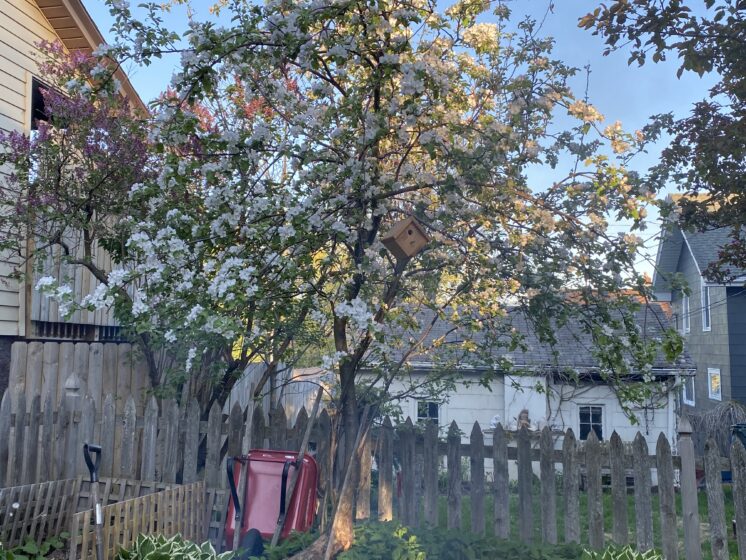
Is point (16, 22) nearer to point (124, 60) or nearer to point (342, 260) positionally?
point (124, 60)

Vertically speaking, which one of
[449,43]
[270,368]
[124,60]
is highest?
[449,43]

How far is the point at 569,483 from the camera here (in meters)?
5.79

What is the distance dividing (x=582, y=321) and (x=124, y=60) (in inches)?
144

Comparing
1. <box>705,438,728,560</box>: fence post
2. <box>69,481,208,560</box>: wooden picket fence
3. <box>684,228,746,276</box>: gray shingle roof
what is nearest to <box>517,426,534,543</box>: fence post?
<box>705,438,728,560</box>: fence post

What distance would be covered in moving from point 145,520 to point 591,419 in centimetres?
1078

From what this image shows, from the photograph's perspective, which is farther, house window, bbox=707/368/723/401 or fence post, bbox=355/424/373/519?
house window, bbox=707/368/723/401

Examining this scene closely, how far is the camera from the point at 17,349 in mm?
6781

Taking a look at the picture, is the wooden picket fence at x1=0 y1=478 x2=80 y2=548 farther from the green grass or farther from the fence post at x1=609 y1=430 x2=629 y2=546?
the fence post at x1=609 y1=430 x2=629 y2=546

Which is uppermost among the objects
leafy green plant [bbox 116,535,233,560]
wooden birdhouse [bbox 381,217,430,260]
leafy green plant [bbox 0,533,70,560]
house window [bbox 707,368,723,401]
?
wooden birdhouse [bbox 381,217,430,260]

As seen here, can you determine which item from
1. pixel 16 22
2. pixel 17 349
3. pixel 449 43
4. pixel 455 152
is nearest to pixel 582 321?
pixel 455 152

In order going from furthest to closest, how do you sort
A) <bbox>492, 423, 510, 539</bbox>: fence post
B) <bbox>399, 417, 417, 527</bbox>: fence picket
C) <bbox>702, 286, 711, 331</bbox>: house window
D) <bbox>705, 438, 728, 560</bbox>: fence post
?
A: 1. <bbox>702, 286, 711, 331</bbox>: house window
2. <bbox>399, 417, 417, 527</bbox>: fence picket
3. <bbox>492, 423, 510, 539</bbox>: fence post
4. <bbox>705, 438, 728, 560</bbox>: fence post

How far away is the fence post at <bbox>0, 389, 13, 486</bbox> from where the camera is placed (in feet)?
20.3

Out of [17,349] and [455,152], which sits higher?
[455,152]

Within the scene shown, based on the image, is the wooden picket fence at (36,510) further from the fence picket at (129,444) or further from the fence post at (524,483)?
the fence post at (524,483)
